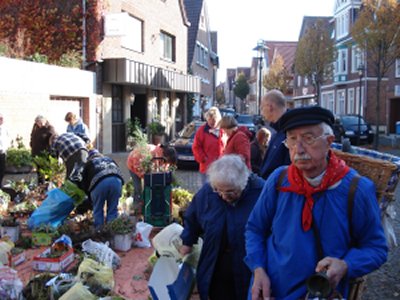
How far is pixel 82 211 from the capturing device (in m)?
6.82

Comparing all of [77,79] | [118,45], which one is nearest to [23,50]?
[77,79]

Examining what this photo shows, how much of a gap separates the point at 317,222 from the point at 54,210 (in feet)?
16.2

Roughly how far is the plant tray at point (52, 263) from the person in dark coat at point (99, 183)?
1073 mm

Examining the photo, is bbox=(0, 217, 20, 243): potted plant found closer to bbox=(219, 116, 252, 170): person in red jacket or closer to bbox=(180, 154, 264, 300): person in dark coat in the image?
bbox=(219, 116, 252, 170): person in red jacket

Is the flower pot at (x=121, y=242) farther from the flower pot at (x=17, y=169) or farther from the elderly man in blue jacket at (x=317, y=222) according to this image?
the flower pot at (x=17, y=169)

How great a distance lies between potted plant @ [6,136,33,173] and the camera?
12.2 meters

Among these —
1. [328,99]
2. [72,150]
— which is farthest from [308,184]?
[328,99]

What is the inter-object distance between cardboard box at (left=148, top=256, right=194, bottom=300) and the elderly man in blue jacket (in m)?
0.87

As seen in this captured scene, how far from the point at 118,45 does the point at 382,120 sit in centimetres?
2103

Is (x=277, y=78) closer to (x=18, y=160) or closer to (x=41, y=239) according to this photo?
(x=18, y=160)

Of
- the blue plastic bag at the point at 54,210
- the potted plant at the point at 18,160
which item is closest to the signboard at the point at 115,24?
the potted plant at the point at 18,160

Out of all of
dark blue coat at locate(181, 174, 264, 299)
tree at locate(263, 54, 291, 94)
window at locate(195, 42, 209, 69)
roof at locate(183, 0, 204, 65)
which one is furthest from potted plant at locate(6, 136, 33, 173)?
tree at locate(263, 54, 291, 94)

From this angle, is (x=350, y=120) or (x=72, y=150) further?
(x=350, y=120)

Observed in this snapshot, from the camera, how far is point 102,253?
531cm
